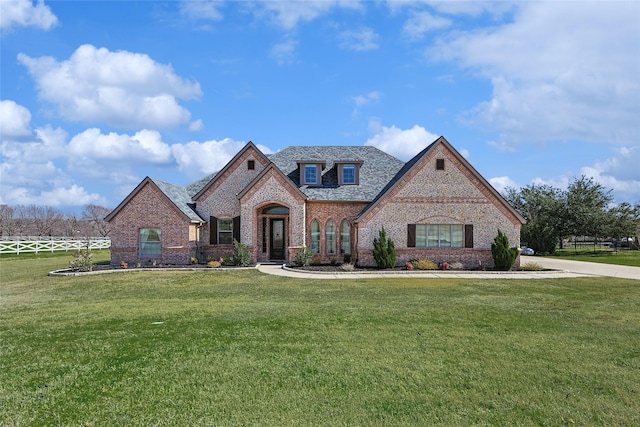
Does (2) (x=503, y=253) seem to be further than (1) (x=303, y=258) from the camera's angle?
No

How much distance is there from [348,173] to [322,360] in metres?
21.5

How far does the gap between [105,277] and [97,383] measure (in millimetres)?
15231

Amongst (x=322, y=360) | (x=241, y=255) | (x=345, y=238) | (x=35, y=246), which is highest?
(x=345, y=238)

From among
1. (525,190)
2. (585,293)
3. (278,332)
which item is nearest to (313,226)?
(585,293)

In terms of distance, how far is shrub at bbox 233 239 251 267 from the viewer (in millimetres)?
24016

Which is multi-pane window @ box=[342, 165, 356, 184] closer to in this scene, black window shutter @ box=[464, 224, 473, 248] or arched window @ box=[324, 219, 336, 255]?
arched window @ box=[324, 219, 336, 255]

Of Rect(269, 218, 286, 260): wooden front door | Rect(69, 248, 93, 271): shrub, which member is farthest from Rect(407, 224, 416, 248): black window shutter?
Rect(69, 248, 93, 271): shrub

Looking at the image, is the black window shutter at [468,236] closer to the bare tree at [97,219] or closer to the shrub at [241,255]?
the shrub at [241,255]

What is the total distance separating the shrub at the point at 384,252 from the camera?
22.9m

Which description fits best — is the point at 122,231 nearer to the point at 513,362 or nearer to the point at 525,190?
the point at 513,362

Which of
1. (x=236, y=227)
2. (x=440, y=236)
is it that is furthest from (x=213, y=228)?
(x=440, y=236)

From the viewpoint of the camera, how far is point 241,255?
2405cm

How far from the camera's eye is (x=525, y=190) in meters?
50.3

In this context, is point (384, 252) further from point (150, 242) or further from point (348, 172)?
point (150, 242)
